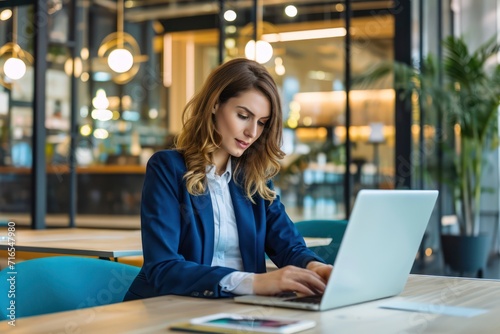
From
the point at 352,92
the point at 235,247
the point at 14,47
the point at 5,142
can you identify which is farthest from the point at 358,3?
the point at 235,247

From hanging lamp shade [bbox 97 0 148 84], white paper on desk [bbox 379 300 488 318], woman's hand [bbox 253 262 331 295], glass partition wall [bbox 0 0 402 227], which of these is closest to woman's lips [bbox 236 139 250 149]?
woman's hand [bbox 253 262 331 295]

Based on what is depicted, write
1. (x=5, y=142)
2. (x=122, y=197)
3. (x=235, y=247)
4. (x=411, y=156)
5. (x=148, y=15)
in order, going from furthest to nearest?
(x=148, y=15) < (x=122, y=197) < (x=5, y=142) < (x=411, y=156) < (x=235, y=247)

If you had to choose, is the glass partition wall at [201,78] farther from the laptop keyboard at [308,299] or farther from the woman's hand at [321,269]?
the laptop keyboard at [308,299]

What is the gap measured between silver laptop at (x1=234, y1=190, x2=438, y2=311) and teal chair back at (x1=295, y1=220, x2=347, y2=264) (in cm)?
145

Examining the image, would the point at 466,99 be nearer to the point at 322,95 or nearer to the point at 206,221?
the point at 322,95

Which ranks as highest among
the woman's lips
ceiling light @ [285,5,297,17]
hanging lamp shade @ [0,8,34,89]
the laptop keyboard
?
ceiling light @ [285,5,297,17]

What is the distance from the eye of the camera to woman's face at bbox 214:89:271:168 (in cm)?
211

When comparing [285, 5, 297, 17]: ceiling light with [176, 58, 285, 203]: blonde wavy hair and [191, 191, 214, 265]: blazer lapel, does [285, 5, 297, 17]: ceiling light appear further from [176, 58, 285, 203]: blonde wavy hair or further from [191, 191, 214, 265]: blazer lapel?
[191, 191, 214, 265]: blazer lapel

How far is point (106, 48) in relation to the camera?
1010 cm

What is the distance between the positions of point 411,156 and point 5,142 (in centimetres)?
440

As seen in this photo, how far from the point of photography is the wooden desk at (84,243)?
8.93 feet

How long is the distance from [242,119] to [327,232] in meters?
1.41

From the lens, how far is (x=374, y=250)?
159 cm

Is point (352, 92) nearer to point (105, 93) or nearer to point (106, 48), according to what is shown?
point (106, 48)
